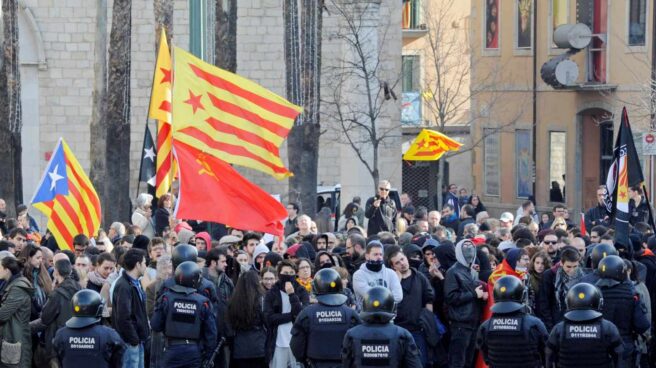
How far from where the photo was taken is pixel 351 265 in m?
17.2

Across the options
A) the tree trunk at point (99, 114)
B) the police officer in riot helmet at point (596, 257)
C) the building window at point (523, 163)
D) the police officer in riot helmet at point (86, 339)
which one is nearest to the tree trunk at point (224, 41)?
the tree trunk at point (99, 114)

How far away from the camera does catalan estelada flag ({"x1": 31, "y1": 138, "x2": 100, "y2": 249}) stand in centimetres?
1867

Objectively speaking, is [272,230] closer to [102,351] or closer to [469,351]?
[469,351]

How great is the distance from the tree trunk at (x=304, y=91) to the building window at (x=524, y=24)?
526 inches

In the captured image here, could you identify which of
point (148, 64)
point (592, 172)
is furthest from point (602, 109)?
point (148, 64)

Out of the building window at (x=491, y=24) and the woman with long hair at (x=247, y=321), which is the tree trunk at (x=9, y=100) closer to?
the woman with long hair at (x=247, y=321)

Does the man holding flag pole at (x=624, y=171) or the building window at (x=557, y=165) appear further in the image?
the building window at (x=557, y=165)

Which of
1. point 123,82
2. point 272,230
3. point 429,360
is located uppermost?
point 123,82

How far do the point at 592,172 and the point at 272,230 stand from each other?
78.2ft

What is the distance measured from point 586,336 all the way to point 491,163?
105 feet

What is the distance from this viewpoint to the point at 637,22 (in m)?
37.3

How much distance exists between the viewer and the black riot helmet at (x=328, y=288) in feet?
44.1

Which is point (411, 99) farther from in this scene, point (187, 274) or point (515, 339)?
point (515, 339)

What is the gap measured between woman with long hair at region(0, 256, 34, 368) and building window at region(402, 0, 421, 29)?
35.8m
